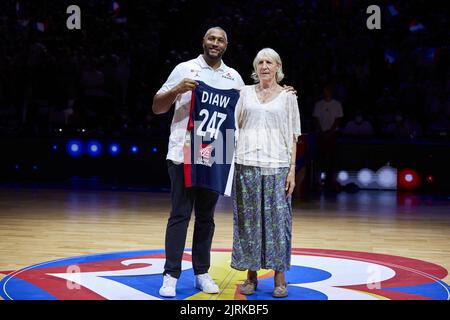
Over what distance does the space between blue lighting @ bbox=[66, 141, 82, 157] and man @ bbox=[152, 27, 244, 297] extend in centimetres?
668

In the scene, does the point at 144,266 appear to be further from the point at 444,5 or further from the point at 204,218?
the point at 444,5

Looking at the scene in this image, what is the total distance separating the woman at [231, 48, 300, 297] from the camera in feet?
13.3

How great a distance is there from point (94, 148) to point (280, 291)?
6984mm

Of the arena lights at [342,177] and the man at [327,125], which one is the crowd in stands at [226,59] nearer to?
the man at [327,125]

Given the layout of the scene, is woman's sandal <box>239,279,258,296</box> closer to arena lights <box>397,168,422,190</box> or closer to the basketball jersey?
the basketball jersey

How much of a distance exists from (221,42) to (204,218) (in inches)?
41.2

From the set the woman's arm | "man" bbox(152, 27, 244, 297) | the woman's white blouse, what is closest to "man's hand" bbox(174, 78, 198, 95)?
"man" bbox(152, 27, 244, 297)

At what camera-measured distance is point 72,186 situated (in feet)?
34.1

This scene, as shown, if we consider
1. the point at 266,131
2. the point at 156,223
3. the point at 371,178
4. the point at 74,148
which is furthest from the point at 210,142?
the point at 74,148

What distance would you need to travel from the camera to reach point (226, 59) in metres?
11.7

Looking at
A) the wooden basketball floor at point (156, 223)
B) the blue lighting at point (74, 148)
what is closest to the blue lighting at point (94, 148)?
the blue lighting at point (74, 148)
